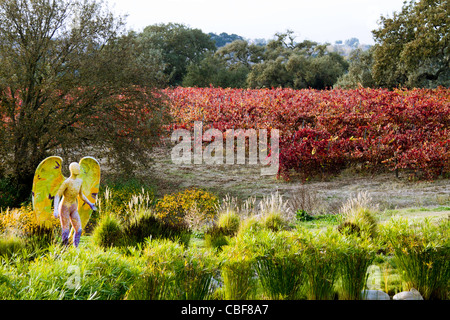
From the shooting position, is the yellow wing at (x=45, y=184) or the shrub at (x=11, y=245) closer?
the shrub at (x=11, y=245)

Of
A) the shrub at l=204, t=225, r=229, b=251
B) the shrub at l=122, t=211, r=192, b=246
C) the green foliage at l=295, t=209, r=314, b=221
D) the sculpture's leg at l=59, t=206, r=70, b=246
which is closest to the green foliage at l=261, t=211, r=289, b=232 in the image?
the shrub at l=204, t=225, r=229, b=251

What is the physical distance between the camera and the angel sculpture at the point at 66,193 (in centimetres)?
487

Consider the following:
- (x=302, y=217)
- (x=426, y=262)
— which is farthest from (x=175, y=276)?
(x=302, y=217)

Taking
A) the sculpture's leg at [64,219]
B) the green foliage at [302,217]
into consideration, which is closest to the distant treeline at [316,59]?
the green foliage at [302,217]

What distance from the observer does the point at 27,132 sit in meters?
8.93

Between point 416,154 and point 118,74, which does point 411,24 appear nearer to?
point 416,154

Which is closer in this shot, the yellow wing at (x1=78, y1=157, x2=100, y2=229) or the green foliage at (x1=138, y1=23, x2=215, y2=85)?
the yellow wing at (x1=78, y1=157, x2=100, y2=229)

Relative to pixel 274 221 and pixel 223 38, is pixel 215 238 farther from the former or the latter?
pixel 223 38

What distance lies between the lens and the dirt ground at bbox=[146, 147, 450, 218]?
9.07 metres

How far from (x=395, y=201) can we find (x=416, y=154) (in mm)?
2564

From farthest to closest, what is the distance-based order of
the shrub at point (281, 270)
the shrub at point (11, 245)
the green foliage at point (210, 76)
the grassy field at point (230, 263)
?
the green foliage at point (210, 76)
the shrub at point (11, 245)
the shrub at point (281, 270)
the grassy field at point (230, 263)

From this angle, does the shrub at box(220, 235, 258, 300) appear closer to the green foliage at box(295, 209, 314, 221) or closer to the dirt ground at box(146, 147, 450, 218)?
the green foliage at box(295, 209, 314, 221)

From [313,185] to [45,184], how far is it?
7.13 m

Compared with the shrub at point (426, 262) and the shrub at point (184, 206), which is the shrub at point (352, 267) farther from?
the shrub at point (184, 206)
